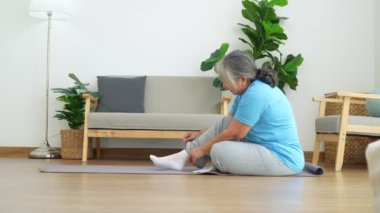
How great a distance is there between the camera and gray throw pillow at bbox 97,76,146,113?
4.73 meters

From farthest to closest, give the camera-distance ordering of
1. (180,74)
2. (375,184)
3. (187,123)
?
(180,74), (187,123), (375,184)

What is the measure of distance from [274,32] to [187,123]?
125 cm

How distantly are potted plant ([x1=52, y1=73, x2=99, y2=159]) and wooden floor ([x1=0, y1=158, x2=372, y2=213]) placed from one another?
199 cm

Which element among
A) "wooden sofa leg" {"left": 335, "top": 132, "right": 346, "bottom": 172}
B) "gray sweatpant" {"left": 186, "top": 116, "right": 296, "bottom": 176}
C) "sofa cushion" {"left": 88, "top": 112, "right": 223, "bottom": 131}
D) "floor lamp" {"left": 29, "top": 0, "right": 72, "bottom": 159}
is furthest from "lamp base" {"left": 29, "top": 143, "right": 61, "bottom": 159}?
"wooden sofa leg" {"left": 335, "top": 132, "right": 346, "bottom": 172}

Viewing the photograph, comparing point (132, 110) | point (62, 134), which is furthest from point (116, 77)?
point (62, 134)

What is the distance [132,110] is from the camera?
15.5 feet

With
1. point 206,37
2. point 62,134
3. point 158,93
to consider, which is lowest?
point 62,134

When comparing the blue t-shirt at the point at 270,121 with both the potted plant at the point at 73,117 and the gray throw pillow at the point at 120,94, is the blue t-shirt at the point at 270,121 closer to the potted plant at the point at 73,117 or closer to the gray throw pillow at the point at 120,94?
the gray throw pillow at the point at 120,94

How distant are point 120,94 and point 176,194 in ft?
9.76

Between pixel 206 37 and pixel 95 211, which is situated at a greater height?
pixel 206 37

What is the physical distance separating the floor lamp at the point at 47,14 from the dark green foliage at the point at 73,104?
0.85 ft

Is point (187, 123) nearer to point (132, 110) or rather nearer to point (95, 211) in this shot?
point (132, 110)

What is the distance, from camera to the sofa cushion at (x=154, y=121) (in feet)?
13.8

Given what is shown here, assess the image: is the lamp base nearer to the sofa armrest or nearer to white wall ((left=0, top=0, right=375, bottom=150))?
white wall ((left=0, top=0, right=375, bottom=150))
